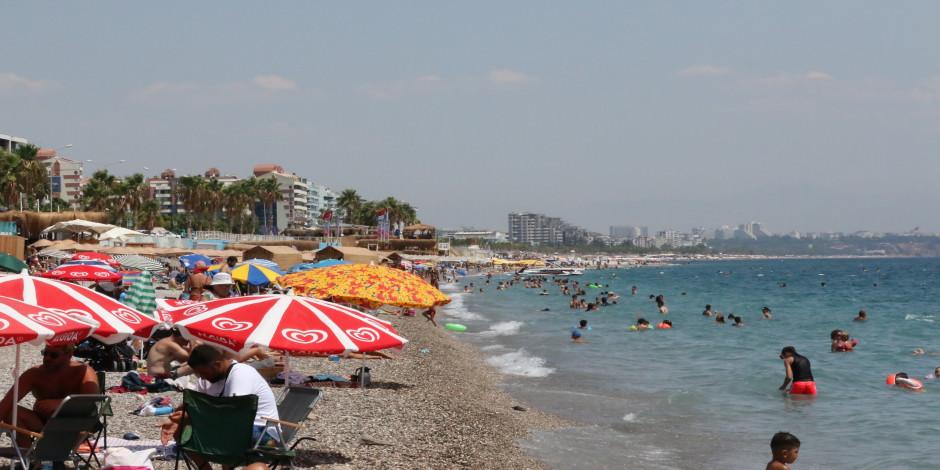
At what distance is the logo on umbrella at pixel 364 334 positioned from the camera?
26.3ft

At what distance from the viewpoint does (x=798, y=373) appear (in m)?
18.1

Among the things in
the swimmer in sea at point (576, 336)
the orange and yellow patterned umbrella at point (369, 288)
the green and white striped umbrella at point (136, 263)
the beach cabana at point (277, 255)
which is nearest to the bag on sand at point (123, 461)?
the orange and yellow patterned umbrella at point (369, 288)

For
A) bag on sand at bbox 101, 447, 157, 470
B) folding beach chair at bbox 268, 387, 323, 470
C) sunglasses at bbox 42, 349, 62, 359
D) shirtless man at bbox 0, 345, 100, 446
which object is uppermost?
sunglasses at bbox 42, 349, 62, 359

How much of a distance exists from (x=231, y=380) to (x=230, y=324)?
119 cm

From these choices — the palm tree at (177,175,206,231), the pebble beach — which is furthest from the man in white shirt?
the palm tree at (177,175,206,231)

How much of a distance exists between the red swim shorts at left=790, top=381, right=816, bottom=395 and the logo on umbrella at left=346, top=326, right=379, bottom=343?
12357mm

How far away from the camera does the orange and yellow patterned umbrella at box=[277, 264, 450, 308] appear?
14367 millimetres

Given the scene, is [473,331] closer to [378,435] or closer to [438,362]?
[438,362]

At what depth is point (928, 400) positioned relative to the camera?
17.5m

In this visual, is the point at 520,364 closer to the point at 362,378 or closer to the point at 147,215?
the point at 362,378

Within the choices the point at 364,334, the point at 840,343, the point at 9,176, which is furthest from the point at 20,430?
the point at 9,176

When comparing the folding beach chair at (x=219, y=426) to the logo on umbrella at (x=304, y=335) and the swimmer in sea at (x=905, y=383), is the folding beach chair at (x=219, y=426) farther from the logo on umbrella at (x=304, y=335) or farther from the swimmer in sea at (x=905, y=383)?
the swimmer in sea at (x=905, y=383)

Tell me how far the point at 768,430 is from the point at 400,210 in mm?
115625

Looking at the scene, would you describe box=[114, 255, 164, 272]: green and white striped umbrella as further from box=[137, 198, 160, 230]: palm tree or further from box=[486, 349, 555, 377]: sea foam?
box=[137, 198, 160, 230]: palm tree
